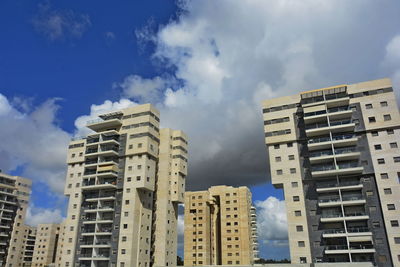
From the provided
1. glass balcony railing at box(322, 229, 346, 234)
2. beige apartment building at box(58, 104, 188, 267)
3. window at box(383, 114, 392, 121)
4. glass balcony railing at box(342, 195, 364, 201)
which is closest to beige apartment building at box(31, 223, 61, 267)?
beige apartment building at box(58, 104, 188, 267)

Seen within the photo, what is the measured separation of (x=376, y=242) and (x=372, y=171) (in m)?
11.6

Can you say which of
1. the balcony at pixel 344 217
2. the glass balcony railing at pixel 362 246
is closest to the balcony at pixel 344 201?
the balcony at pixel 344 217

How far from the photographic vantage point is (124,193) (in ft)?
242

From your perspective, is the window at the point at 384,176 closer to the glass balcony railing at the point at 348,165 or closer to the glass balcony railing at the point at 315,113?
the glass balcony railing at the point at 348,165

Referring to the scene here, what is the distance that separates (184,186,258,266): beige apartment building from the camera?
11962 centimetres

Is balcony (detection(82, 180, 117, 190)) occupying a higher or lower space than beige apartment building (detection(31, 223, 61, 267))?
higher

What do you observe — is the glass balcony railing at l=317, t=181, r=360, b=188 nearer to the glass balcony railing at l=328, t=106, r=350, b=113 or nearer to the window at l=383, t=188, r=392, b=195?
the window at l=383, t=188, r=392, b=195

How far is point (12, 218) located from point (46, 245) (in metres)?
53.1

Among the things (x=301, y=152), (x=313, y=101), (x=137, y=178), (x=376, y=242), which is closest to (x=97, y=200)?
(x=137, y=178)

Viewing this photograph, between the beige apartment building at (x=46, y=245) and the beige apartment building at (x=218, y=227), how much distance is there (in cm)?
6355

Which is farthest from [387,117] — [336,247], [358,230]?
[336,247]

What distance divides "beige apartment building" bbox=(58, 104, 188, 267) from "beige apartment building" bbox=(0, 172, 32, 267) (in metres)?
35.0

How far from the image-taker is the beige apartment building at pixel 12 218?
333 ft

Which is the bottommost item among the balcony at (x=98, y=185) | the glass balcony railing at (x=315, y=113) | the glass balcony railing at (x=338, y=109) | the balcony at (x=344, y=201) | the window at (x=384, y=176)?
the balcony at (x=344, y=201)
